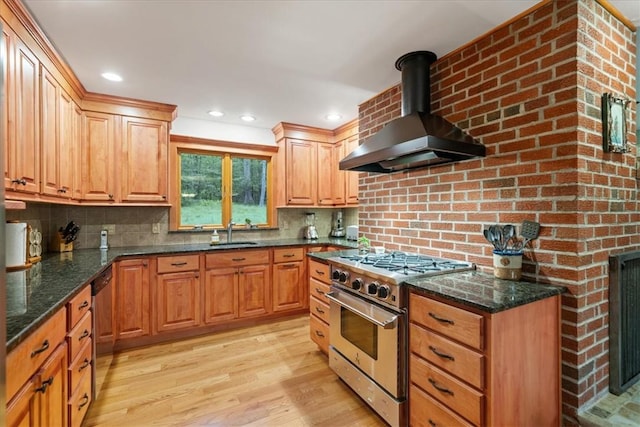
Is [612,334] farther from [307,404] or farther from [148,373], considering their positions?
[148,373]

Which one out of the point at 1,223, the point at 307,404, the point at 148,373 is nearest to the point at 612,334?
the point at 307,404

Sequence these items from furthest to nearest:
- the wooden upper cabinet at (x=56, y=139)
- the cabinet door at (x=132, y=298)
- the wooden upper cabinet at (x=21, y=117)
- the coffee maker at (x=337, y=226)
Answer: the coffee maker at (x=337, y=226) → the cabinet door at (x=132, y=298) → the wooden upper cabinet at (x=56, y=139) → the wooden upper cabinet at (x=21, y=117)

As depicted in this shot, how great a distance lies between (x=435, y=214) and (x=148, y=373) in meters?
2.62

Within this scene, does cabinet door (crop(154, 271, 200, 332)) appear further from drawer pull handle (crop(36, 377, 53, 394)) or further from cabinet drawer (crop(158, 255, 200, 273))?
drawer pull handle (crop(36, 377, 53, 394))

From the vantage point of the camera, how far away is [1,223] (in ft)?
2.81

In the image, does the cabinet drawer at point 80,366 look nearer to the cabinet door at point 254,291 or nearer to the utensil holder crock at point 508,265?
the cabinet door at point 254,291

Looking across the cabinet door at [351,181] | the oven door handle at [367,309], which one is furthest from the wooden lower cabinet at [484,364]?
the cabinet door at [351,181]

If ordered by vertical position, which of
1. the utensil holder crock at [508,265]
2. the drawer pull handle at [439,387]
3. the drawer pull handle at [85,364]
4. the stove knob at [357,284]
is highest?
the utensil holder crock at [508,265]

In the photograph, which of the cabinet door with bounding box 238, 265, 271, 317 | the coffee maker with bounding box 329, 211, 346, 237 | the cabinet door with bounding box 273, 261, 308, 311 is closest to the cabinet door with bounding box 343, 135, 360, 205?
the coffee maker with bounding box 329, 211, 346, 237

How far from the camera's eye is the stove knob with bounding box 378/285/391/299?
172cm

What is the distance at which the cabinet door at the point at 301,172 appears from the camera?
12.7 feet

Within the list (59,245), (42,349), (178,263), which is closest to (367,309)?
(42,349)

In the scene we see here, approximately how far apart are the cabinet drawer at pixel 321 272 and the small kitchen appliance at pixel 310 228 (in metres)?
1.41

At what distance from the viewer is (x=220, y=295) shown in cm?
321
